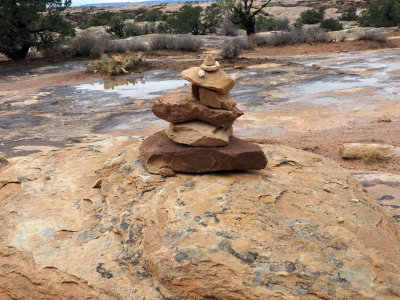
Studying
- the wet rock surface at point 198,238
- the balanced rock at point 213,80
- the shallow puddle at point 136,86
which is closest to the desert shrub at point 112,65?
the shallow puddle at point 136,86

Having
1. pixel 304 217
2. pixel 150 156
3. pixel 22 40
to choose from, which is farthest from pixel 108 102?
pixel 22 40

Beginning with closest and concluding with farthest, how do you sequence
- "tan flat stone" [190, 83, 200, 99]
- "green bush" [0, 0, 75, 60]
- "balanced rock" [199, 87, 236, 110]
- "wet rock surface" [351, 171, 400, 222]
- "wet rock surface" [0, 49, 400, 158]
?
"balanced rock" [199, 87, 236, 110] → "tan flat stone" [190, 83, 200, 99] → "wet rock surface" [351, 171, 400, 222] → "wet rock surface" [0, 49, 400, 158] → "green bush" [0, 0, 75, 60]

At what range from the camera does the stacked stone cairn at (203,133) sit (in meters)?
3.64

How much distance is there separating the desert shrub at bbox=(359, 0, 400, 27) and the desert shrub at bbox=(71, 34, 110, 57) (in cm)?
1733

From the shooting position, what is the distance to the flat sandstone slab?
3.66m

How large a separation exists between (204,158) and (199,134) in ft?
0.73

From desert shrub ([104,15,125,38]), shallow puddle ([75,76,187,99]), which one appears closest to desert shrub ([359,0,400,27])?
desert shrub ([104,15,125,38])

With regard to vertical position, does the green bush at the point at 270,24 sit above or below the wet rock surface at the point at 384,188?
above

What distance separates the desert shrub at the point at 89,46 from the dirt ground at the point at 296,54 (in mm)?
1016

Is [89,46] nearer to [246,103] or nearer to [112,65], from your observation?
[112,65]

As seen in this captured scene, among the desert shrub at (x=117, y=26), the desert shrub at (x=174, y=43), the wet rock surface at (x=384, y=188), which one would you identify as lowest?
the wet rock surface at (x=384, y=188)

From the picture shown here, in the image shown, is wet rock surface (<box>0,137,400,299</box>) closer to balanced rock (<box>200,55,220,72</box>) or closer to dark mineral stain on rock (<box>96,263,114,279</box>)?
dark mineral stain on rock (<box>96,263,114,279</box>)

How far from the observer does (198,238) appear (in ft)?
9.41

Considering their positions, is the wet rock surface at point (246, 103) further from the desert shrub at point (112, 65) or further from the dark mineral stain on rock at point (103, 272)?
the dark mineral stain on rock at point (103, 272)
